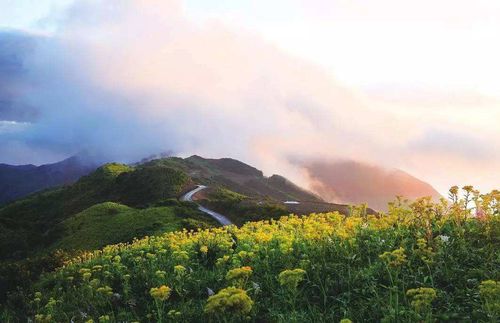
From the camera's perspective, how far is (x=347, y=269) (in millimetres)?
9617

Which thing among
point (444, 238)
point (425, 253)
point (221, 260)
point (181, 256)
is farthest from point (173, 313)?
point (444, 238)

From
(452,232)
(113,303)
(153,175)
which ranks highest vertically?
(153,175)

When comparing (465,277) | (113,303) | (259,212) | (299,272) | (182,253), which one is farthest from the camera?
(259,212)

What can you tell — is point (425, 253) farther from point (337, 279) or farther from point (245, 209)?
point (245, 209)

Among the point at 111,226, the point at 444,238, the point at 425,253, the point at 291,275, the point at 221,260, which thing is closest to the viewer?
the point at 291,275

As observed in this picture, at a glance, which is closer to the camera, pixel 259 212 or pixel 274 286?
pixel 274 286

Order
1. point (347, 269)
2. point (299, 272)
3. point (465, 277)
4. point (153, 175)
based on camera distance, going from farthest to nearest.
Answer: point (153, 175), point (347, 269), point (465, 277), point (299, 272)

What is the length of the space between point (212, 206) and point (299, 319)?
73921 mm

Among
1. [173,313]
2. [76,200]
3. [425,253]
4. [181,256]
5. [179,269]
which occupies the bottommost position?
[173,313]

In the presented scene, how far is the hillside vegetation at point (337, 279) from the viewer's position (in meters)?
7.46

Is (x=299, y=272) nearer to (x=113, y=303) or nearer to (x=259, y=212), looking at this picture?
(x=113, y=303)

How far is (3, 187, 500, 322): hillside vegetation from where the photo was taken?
24.5 feet

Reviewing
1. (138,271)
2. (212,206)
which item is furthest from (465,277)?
(212,206)

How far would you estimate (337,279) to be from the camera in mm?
9219
